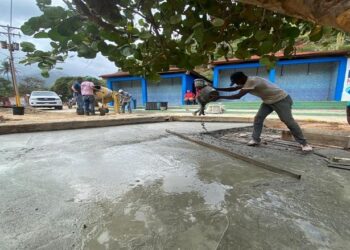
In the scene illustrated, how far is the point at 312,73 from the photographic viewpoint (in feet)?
43.6

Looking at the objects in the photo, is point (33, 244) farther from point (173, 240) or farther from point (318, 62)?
point (318, 62)

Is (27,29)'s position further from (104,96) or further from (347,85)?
(347,85)

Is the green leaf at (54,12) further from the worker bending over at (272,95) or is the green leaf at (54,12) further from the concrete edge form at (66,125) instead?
the concrete edge form at (66,125)

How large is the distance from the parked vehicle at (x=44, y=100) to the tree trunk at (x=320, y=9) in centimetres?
1764

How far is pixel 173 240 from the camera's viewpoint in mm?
1317

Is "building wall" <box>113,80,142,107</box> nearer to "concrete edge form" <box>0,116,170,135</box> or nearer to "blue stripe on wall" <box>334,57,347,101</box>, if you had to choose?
"concrete edge form" <box>0,116,170,135</box>

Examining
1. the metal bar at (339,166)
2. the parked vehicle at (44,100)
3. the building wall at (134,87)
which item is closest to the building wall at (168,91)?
the building wall at (134,87)

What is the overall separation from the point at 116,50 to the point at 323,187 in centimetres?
219

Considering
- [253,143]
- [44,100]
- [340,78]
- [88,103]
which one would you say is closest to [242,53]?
[253,143]

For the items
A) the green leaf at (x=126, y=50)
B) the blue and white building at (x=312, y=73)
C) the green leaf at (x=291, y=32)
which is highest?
the blue and white building at (x=312, y=73)

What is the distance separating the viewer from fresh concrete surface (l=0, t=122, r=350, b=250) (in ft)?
4.36

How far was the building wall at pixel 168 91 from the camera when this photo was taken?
17.6 m

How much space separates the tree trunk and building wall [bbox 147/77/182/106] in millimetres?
16534

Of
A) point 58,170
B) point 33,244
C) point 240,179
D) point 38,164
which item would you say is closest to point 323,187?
point 240,179
